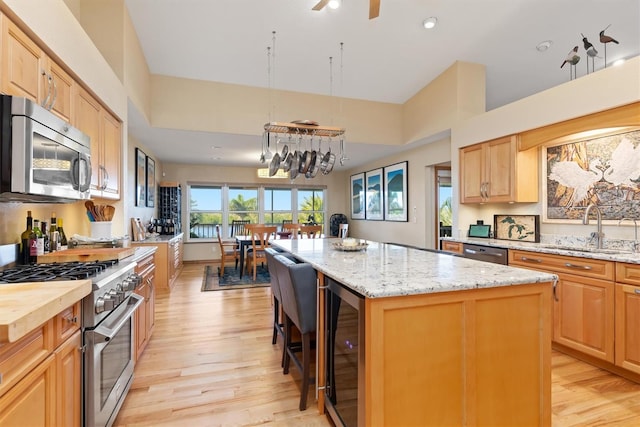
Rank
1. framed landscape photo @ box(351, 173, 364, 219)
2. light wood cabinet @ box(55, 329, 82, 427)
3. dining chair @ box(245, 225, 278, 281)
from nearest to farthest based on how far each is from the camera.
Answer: light wood cabinet @ box(55, 329, 82, 427) < dining chair @ box(245, 225, 278, 281) < framed landscape photo @ box(351, 173, 364, 219)

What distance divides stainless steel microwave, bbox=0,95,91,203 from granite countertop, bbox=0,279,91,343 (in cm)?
44

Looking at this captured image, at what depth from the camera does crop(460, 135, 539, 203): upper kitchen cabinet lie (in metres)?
3.40

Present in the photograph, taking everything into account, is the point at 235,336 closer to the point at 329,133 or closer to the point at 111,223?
the point at 111,223

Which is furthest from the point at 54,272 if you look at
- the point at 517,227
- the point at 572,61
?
the point at 572,61

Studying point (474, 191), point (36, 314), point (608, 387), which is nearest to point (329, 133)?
point (474, 191)

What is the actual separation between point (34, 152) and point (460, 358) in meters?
2.15

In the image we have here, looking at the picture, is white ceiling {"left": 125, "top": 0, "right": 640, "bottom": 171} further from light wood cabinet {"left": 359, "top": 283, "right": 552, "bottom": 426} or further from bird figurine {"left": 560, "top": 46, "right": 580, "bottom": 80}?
light wood cabinet {"left": 359, "top": 283, "right": 552, "bottom": 426}

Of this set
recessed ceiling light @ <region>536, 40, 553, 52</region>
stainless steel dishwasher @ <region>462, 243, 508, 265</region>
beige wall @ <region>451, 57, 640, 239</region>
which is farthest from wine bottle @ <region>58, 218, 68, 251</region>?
recessed ceiling light @ <region>536, 40, 553, 52</region>

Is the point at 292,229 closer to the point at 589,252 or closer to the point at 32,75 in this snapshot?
the point at 589,252

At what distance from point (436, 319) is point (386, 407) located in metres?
0.43

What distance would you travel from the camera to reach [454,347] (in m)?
1.39

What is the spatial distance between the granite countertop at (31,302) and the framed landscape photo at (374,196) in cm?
593

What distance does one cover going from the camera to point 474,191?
3.96m

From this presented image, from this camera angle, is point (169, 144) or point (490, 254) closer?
point (490, 254)
